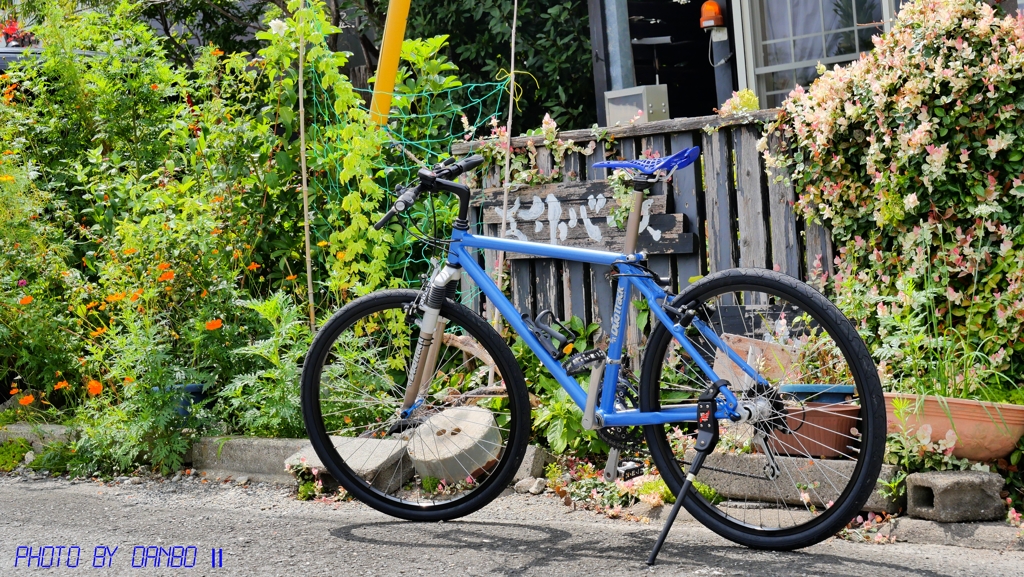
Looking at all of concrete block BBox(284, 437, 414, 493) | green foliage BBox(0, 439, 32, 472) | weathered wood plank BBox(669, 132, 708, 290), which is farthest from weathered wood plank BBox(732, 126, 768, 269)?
green foliage BBox(0, 439, 32, 472)

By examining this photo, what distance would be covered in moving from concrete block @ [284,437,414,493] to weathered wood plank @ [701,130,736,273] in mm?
1561

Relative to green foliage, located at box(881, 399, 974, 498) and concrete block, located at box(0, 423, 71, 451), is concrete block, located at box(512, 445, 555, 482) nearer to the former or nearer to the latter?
green foliage, located at box(881, 399, 974, 498)

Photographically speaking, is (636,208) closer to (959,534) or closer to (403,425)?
(403,425)

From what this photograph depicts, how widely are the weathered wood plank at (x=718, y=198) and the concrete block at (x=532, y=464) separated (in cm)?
109

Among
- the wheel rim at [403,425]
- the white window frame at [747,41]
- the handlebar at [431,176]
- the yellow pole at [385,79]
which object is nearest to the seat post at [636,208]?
the handlebar at [431,176]

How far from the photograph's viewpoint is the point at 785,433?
10.7ft

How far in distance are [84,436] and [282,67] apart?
6.91 feet

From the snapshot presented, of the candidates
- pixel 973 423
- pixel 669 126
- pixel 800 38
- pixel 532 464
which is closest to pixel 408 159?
pixel 669 126

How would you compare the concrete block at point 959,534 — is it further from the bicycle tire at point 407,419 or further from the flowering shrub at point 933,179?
the bicycle tire at point 407,419

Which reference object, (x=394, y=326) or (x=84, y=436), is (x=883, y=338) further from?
(x=84, y=436)

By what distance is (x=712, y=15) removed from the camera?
7359mm

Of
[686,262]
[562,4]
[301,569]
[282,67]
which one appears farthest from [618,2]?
[301,569]

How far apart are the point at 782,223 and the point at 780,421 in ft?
3.63

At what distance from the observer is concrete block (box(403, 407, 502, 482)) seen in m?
3.98
